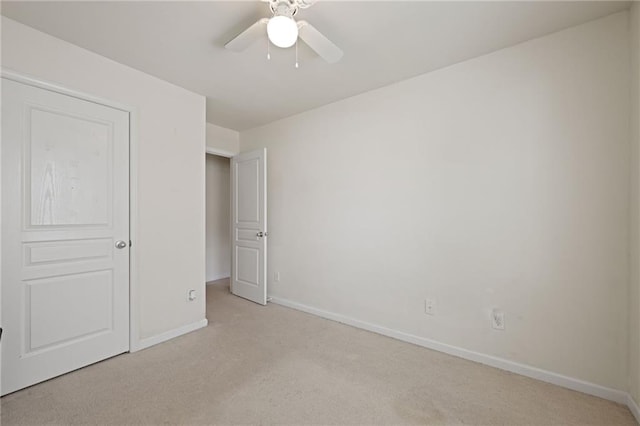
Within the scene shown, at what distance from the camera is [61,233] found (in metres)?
2.12

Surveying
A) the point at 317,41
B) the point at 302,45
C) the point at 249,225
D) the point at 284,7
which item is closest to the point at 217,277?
the point at 249,225

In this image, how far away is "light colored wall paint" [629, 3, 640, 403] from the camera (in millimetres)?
1647

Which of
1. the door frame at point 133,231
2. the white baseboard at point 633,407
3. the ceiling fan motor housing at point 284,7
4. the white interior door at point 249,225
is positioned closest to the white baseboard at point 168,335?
the door frame at point 133,231

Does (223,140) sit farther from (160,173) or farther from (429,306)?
(429,306)

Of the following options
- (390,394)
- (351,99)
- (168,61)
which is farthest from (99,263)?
(351,99)

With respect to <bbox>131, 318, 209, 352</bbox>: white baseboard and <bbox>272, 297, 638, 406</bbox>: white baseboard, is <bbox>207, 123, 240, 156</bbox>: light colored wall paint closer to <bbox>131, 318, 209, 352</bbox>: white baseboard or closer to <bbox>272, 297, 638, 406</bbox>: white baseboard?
<bbox>131, 318, 209, 352</bbox>: white baseboard

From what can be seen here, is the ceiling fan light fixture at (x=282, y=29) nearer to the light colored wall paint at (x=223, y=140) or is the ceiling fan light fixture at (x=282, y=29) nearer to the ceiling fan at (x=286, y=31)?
the ceiling fan at (x=286, y=31)

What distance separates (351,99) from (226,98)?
53.0 inches

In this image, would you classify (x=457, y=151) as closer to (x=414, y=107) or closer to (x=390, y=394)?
(x=414, y=107)

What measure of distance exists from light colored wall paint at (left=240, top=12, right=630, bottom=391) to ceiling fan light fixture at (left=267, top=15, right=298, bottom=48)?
4.91 ft

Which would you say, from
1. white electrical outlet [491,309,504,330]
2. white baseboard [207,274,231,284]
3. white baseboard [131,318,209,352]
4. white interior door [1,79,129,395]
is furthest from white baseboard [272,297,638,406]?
white baseboard [207,274,231,284]

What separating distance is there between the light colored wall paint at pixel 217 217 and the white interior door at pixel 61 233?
278 cm

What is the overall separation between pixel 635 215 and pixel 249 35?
2546 millimetres

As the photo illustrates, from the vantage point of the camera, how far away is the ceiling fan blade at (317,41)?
166cm
